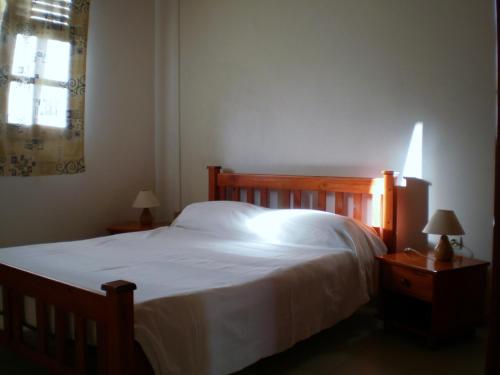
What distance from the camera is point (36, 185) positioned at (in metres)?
3.61

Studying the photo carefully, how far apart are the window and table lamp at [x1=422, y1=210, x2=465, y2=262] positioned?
2.86 m

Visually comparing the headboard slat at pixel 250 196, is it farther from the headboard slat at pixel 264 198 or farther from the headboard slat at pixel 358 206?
the headboard slat at pixel 358 206

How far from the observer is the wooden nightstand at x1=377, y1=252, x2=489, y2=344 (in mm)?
2441

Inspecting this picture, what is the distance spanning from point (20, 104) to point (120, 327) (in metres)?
2.56

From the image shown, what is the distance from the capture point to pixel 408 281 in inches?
101

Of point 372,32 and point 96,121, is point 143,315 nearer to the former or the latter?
point 372,32

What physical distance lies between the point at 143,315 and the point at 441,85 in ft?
7.26

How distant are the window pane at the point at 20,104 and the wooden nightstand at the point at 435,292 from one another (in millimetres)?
2741

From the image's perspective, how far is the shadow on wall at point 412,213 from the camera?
291cm

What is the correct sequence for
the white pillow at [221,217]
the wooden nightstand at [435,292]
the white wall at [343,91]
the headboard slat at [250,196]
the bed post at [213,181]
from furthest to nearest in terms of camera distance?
the bed post at [213,181] → the headboard slat at [250,196] → the white pillow at [221,217] → the white wall at [343,91] → the wooden nightstand at [435,292]

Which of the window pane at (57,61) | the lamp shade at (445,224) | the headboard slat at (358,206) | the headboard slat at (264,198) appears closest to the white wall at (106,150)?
the window pane at (57,61)

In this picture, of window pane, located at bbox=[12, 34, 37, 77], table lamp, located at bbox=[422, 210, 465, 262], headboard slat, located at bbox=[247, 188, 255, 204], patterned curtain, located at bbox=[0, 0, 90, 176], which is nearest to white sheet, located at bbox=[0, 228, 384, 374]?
table lamp, located at bbox=[422, 210, 465, 262]

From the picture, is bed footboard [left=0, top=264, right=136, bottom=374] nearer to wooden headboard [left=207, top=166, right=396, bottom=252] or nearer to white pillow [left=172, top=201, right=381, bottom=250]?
white pillow [left=172, top=201, right=381, bottom=250]

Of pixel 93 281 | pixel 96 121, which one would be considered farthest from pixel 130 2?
pixel 93 281
